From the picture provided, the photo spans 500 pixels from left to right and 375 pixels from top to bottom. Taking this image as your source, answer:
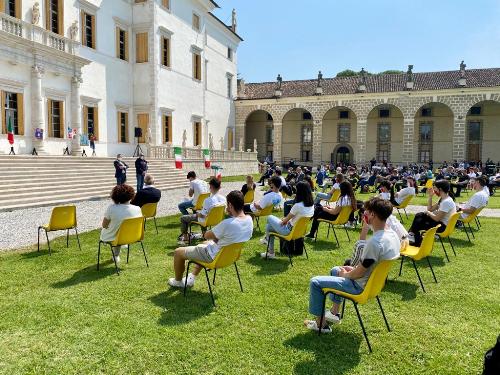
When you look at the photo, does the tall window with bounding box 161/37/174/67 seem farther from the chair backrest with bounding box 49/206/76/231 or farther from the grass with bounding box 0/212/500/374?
the grass with bounding box 0/212/500/374

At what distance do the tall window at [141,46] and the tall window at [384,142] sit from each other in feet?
86.4

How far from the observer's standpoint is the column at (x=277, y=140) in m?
40.9

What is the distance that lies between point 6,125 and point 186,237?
529 inches

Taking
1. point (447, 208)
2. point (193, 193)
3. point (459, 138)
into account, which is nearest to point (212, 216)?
point (193, 193)

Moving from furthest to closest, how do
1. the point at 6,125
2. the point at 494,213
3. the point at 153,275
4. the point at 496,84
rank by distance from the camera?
the point at 496,84, the point at 6,125, the point at 494,213, the point at 153,275

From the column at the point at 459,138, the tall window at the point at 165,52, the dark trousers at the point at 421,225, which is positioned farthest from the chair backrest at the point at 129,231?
the column at the point at 459,138

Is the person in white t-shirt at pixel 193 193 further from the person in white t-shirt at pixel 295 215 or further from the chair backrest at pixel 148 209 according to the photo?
the person in white t-shirt at pixel 295 215

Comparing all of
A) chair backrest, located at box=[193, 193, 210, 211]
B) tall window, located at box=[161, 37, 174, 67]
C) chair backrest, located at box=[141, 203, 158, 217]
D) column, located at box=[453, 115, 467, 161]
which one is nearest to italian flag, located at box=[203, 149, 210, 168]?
tall window, located at box=[161, 37, 174, 67]

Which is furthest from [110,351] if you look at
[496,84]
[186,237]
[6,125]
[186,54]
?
[496,84]

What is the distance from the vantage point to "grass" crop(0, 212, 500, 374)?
335cm

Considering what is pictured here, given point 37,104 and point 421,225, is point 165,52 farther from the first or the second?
Result: point 421,225

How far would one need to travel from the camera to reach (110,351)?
3.50m

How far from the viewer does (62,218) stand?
6688mm

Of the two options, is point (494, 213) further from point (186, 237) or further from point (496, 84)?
point (496, 84)
